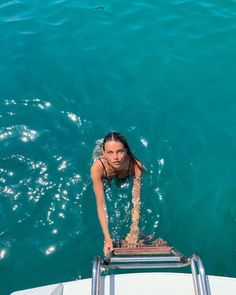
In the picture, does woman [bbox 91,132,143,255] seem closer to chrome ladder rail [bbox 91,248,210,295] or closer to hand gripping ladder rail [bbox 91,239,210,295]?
hand gripping ladder rail [bbox 91,239,210,295]

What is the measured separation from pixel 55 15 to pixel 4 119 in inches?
192

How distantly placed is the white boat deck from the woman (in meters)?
1.11

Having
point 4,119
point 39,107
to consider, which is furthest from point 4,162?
point 39,107

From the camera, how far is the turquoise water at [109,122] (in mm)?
5293

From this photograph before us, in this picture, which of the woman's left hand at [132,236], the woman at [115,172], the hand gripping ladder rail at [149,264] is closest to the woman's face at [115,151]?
the woman at [115,172]

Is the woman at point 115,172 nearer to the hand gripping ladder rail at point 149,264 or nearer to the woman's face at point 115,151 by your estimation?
the woman's face at point 115,151

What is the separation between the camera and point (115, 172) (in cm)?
570

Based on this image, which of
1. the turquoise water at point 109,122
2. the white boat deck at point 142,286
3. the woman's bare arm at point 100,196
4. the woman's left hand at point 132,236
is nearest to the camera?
the white boat deck at point 142,286

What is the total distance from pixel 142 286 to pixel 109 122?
162 inches

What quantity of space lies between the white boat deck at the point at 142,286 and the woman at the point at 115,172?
1.11 m

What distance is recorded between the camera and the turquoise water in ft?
17.4

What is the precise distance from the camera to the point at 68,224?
17.9ft

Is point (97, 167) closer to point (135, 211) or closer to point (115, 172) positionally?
point (115, 172)

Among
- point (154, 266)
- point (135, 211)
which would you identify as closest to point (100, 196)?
point (135, 211)
